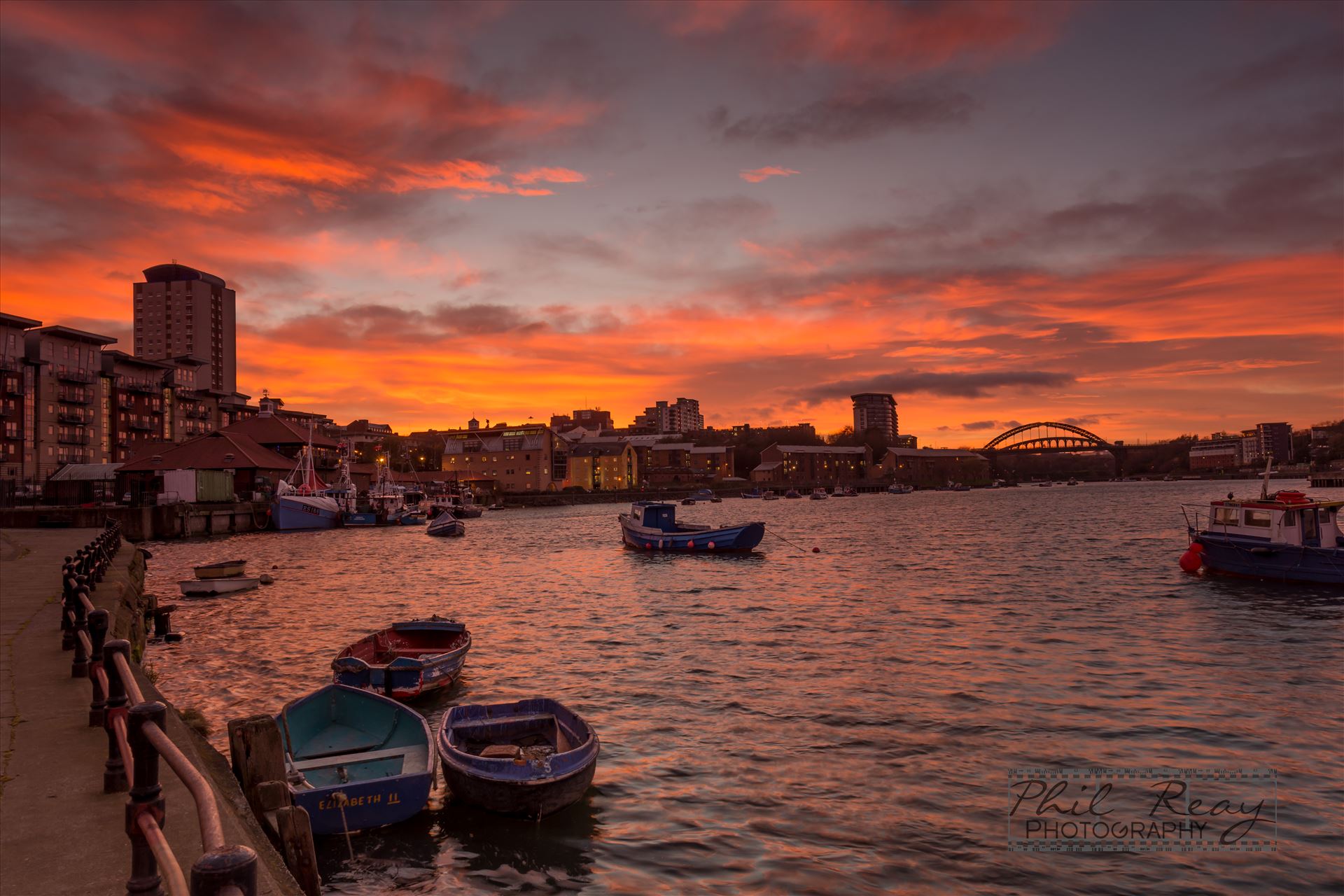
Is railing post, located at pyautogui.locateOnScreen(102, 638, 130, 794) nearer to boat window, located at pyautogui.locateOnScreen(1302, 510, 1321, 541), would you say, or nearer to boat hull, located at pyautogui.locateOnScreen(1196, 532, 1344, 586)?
boat hull, located at pyautogui.locateOnScreen(1196, 532, 1344, 586)

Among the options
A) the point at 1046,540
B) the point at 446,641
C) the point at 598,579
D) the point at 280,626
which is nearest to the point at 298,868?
the point at 446,641

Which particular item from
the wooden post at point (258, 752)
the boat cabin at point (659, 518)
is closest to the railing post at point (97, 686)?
the wooden post at point (258, 752)

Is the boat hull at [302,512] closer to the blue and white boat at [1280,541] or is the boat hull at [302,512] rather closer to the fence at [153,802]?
the blue and white boat at [1280,541]

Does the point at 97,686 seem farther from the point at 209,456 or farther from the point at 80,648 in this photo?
the point at 209,456

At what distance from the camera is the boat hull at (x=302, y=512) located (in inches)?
3452

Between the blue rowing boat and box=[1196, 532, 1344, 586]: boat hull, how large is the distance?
136 ft

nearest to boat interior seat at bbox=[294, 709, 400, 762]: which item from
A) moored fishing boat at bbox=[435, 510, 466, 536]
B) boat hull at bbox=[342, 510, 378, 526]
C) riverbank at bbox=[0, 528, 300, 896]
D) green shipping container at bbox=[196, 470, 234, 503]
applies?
riverbank at bbox=[0, 528, 300, 896]

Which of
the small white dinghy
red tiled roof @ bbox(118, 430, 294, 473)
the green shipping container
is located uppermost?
red tiled roof @ bbox(118, 430, 294, 473)

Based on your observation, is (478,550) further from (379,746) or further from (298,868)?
(298,868)

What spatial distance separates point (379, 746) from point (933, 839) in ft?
31.4

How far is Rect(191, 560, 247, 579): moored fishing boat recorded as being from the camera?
40.3 meters

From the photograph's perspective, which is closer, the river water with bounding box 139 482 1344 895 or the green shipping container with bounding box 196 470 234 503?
the river water with bounding box 139 482 1344 895

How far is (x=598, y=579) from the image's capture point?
46250 millimetres

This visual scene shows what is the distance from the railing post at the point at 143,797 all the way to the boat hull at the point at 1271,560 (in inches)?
1816
